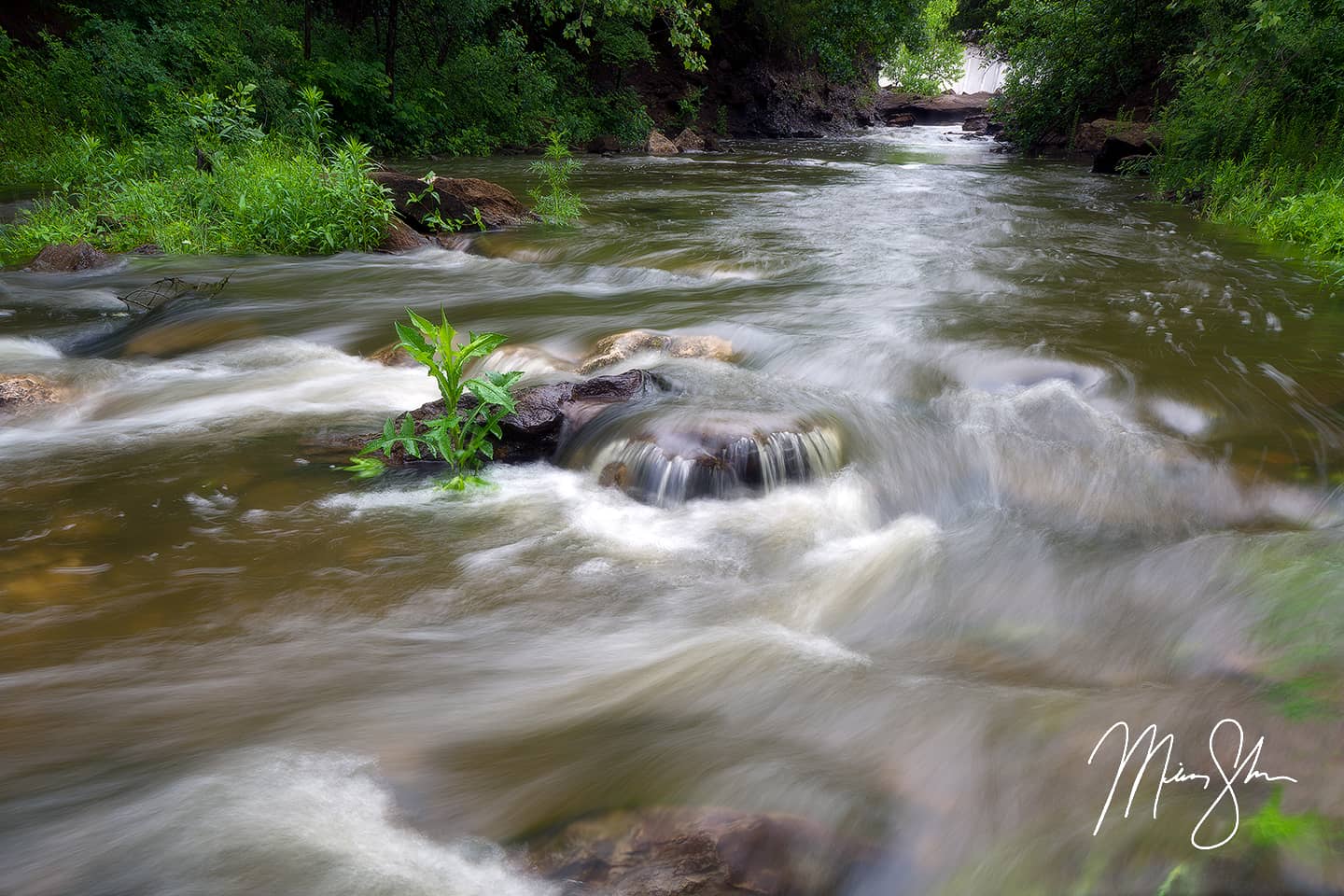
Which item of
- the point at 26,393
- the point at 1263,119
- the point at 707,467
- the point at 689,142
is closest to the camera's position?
the point at 707,467

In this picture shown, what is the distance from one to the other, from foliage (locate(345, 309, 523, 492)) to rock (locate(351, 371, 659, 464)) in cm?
6

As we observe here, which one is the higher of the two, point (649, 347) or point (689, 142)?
point (689, 142)

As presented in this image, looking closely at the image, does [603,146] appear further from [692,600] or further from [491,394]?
[692,600]

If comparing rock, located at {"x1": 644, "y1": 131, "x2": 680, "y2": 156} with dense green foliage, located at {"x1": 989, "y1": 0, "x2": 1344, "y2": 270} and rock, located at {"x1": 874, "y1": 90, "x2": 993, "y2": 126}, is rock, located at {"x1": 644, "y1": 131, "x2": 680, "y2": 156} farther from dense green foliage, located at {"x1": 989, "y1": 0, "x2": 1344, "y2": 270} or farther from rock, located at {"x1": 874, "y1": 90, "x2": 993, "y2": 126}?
rock, located at {"x1": 874, "y1": 90, "x2": 993, "y2": 126}

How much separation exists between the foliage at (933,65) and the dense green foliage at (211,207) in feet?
140

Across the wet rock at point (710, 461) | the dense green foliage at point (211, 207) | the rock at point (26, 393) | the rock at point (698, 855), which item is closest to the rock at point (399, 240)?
the dense green foliage at point (211, 207)

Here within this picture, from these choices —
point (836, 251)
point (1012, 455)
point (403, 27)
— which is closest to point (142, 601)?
point (1012, 455)

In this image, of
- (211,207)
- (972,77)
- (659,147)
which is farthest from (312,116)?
(972,77)

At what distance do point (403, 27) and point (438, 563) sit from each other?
19395 millimetres

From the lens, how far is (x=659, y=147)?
2095cm

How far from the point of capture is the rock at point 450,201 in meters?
9.77

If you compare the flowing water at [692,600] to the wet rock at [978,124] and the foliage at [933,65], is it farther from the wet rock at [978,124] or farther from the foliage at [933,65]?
the foliage at [933,65]
